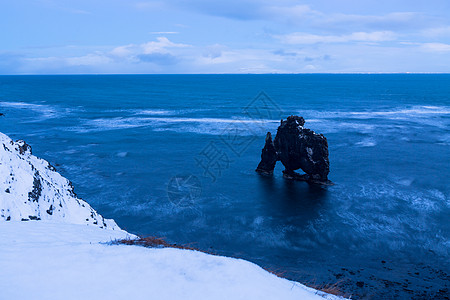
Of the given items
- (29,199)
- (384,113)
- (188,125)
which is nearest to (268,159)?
(29,199)

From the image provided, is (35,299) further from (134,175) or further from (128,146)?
(128,146)

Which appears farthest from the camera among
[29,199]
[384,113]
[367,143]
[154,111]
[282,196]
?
[154,111]

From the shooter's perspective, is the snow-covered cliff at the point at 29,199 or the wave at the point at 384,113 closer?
the snow-covered cliff at the point at 29,199

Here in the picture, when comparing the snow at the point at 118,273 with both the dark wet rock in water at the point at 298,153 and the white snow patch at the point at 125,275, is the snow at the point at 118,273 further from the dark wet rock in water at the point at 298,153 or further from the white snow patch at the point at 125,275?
the dark wet rock in water at the point at 298,153

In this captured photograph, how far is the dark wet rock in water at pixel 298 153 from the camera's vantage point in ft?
163

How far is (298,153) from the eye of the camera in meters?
51.0

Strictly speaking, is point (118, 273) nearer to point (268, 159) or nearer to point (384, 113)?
point (268, 159)

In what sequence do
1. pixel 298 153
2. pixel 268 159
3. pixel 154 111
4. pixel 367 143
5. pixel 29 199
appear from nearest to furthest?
pixel 29 199, pixel 298 153, pixel 268 159, pixel 367 143, pixel 154 111

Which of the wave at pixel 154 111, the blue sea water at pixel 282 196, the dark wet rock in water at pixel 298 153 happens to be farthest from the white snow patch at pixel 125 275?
the wave at pixel 154 111

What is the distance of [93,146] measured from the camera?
6819cm

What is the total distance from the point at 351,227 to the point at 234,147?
36.6 m

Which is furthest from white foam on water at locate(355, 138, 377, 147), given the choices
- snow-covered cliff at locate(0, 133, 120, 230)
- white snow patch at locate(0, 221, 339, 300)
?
white snow patch at locate(0, 221, 339, 300)

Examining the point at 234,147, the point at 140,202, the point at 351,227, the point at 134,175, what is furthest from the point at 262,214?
the point at 234,147

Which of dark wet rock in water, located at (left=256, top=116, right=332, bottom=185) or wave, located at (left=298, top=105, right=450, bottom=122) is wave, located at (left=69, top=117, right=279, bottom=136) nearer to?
wave, located at (left=298, top=105, right=450, bottom=122)
